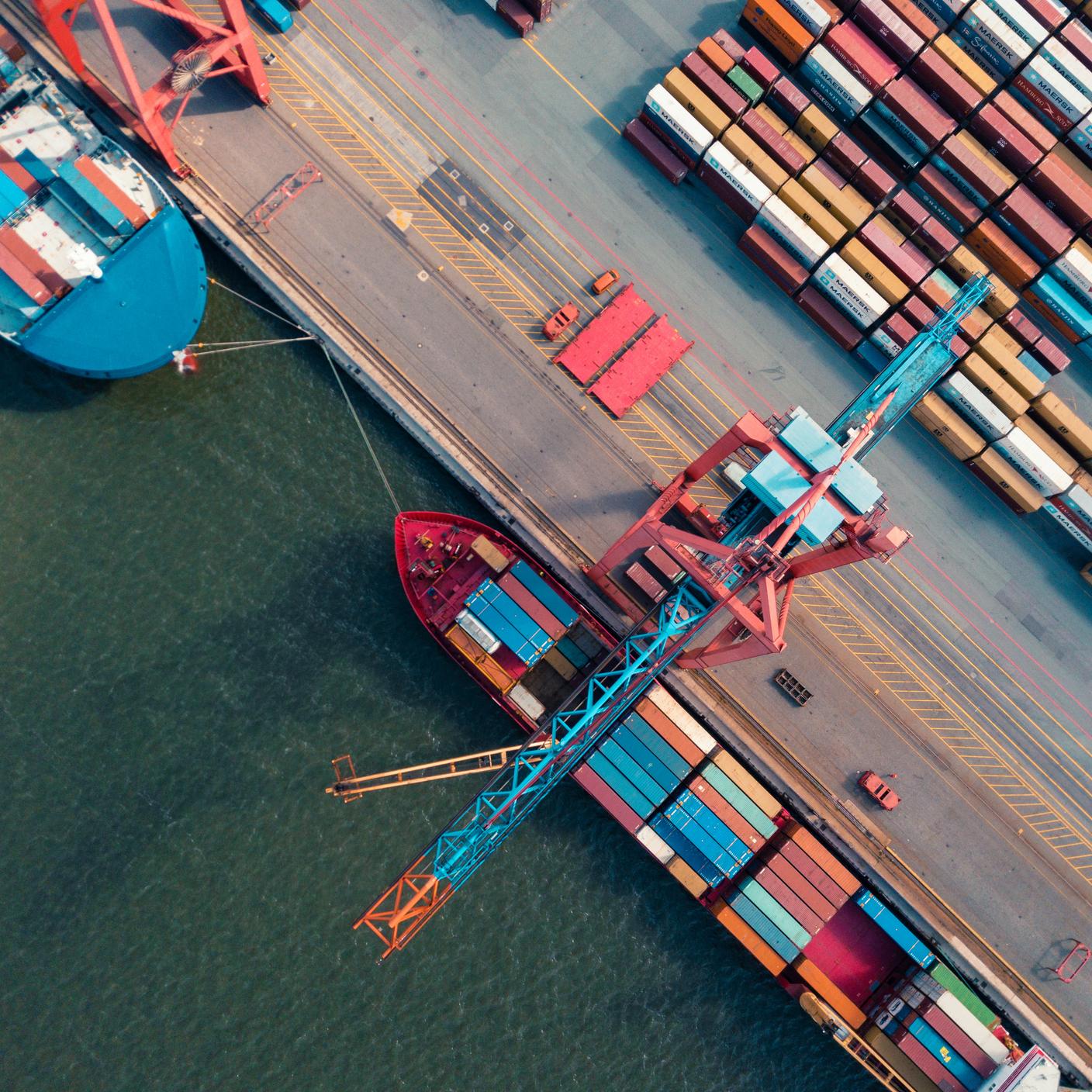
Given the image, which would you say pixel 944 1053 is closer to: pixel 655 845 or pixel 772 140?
pixel 655 845

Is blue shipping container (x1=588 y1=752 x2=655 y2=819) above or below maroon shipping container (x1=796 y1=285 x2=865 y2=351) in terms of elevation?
below

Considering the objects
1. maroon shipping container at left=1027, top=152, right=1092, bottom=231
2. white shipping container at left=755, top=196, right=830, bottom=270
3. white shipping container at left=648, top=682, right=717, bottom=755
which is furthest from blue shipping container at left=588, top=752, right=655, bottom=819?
maroon shipping container at left=1027, top=152, right=1092, bottom=231

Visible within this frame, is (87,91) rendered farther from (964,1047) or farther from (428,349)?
Answer: (964,1047)

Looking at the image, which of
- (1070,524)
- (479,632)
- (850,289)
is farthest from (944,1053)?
(850,289)

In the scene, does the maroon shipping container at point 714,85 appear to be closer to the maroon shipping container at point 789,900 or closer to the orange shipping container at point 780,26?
the orange shipping container at point 780,26

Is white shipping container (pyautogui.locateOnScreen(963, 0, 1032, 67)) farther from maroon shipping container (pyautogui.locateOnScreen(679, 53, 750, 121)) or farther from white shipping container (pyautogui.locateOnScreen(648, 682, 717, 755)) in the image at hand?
white shipping container (pyautogui.locateOnScreen(648, 682, 717, 755))

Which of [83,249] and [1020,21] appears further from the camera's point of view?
[1020,21]

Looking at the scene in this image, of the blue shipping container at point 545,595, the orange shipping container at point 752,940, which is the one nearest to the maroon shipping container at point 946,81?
the blue shipping container at point 545,595
